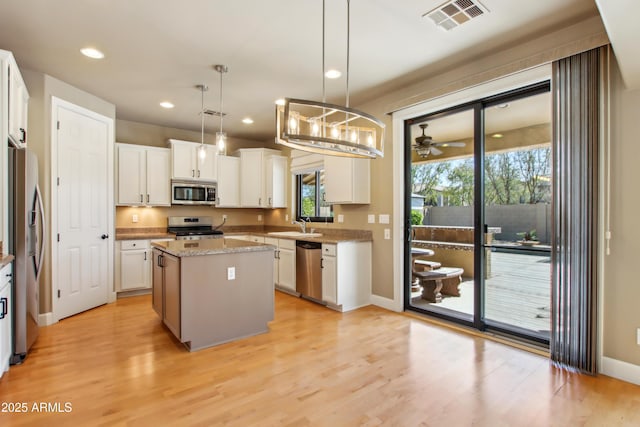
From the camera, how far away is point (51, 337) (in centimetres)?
317

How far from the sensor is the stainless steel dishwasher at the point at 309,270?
4215 millimetres

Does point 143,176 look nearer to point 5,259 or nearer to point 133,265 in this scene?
point 133,265

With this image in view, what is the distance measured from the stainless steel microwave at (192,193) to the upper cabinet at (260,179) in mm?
574

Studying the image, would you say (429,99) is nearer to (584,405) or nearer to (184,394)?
(584,405)

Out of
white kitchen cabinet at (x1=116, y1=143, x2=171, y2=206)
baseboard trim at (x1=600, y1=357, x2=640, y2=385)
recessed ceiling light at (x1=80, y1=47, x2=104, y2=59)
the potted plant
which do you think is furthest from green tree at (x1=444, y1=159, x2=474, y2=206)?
white kitchen cabinet at (x1=116, y1=143, x2=171, y2=206)

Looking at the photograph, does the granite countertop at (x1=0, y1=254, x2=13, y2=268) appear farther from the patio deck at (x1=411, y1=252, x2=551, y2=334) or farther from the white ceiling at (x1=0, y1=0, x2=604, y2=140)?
the patio deck at (x1=411, y1=252, x2=551, y2=334)

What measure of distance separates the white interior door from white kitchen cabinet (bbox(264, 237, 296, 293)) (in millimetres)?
2233

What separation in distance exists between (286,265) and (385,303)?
1.50m

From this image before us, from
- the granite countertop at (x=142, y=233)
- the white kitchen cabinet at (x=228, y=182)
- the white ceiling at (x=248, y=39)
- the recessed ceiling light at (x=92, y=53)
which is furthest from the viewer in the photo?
the white kitchen cabinet at (x=228, y=182)

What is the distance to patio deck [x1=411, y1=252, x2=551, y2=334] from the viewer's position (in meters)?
3.02

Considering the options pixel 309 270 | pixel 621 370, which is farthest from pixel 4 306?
pixel 621 370

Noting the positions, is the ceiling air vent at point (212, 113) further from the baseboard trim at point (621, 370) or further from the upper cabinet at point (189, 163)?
the baseboard trim at point (621, 370)

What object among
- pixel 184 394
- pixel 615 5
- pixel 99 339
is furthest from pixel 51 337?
pixel 615 5

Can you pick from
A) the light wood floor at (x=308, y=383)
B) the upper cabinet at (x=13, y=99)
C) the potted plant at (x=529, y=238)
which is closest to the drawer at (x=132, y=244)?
the light wood floor at (x=308, y=383)
